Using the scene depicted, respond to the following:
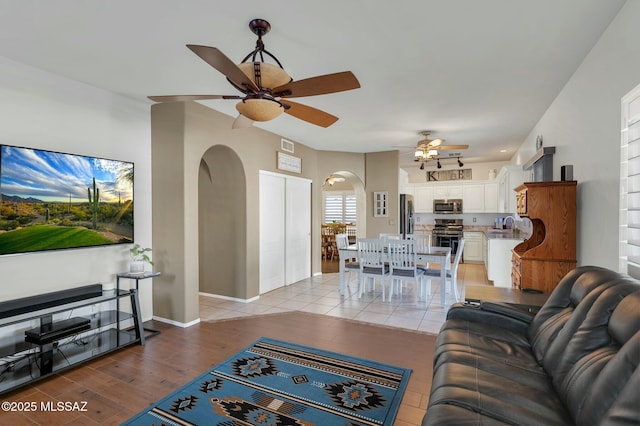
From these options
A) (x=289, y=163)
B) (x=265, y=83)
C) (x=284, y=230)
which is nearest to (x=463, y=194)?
(x=289, y=163)

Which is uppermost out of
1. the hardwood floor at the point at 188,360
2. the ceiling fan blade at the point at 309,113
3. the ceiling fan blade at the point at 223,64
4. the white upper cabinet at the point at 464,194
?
the ceiling fan blade at the point at 223,64

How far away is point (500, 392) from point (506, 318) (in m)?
0.98

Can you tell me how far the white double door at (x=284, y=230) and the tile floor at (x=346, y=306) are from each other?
0.34m

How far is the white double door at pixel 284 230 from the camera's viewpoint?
534 centimetres

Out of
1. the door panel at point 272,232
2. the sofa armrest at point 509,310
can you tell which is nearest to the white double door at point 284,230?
the door panel at point 272,232

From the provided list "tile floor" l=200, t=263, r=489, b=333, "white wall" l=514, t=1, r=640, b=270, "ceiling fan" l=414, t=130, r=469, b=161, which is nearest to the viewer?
"white wall" l=514, t=1, r=640, b=270

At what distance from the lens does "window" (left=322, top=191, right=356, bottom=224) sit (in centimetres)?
1091

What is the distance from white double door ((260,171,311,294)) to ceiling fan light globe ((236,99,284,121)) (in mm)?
2891

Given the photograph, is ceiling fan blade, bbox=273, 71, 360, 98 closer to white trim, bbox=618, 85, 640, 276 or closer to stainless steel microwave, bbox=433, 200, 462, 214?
white trim, bbox=618, 85, 640, 276

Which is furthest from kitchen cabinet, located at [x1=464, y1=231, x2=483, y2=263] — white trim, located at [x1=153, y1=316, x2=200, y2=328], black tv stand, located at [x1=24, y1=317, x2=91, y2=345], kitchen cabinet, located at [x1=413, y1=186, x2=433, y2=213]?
black tv stand, located at [x1=24, y1=317, x2=91, y2=345]

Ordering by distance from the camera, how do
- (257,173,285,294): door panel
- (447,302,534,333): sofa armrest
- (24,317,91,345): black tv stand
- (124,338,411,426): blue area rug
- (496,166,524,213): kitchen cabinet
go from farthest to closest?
(496,166,524,213): kitchen cabinet → (257,173,285,294): door panel → (24,317,91,345): black tv stand → (447,302,534,333): sofa armrest → (124,338,411,426): blue area rug

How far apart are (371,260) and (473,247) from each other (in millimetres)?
4576

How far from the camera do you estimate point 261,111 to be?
2.22 m

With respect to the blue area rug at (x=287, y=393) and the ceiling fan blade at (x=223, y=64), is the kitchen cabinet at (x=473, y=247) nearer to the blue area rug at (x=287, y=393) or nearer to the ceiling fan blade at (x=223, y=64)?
the blue area rug at (x=287, y=393)
